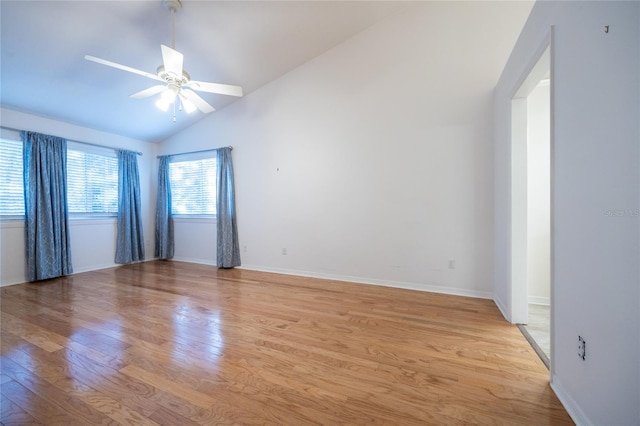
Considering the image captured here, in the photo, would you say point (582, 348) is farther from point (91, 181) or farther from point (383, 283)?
point (91, 181)

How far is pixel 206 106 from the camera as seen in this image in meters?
2.62

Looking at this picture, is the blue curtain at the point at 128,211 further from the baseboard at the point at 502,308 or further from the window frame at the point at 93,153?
the baseboard at the point at 502,308

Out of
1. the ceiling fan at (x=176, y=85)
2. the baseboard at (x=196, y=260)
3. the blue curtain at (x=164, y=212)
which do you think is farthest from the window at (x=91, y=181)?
the ceiling fan at (x=176, y=85)

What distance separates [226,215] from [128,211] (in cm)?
211

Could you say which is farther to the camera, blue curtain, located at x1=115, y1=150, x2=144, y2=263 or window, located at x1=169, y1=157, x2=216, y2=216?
window, located at x1=169, y1=157, x2=216, y2=216

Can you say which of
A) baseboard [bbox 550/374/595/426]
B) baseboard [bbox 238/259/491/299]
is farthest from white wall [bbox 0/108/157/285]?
baseboard [bbox 550/374/595/426]

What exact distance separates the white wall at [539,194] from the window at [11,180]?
6.77 metres

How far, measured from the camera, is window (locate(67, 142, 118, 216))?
3.95m

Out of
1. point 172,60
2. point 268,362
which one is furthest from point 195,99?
point 268,362

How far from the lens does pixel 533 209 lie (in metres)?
2.59

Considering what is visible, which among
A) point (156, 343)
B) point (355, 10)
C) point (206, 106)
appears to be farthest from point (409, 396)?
point (355, 10)

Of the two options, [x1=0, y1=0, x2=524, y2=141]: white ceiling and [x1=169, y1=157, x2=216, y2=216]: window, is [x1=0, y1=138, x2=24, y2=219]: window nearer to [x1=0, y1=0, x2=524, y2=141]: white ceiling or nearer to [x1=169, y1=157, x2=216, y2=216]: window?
[x1=0, y1=0, x2=524, y2=141]: white ceiling

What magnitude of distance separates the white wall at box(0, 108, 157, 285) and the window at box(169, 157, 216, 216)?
63 cm

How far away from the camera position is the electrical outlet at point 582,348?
42.5 inches
